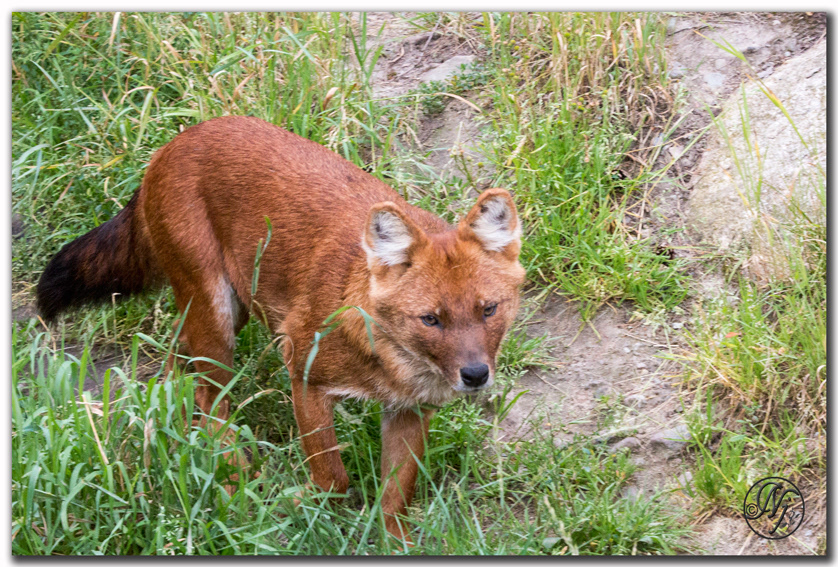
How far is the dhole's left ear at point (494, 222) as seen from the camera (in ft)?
12.8

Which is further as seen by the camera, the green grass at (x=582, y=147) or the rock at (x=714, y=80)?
the rock at (x=714, y=80)

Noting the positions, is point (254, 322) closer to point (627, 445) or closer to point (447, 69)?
point (627, 445)

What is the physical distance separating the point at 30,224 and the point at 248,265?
1981 millimetres

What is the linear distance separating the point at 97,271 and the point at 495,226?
2331 mm

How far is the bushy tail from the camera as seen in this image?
4879mm

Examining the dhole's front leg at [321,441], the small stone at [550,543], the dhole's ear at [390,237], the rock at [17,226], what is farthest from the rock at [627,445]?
the rock at [17,226]

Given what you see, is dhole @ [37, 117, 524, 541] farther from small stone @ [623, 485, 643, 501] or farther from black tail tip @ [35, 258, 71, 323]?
small stone @ [623, 485, 643, 501]

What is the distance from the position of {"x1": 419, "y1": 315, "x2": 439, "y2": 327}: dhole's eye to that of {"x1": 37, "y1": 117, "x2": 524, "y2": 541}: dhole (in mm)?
13

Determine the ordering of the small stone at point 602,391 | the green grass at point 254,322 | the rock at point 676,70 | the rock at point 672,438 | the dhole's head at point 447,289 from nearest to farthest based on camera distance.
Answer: the green grass at point 254,322 < the dhole's head at point 447,289 < the rock at point 672,438 < the small stone at point 602,391 < the rock at point 676,70

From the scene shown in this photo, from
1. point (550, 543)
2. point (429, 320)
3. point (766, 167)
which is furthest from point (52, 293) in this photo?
point (766, 167)

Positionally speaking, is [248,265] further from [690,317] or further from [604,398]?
[690,317]

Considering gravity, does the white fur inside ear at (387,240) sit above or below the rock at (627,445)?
above
